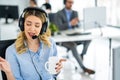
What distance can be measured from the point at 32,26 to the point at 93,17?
2135 mm

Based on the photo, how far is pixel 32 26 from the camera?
4.35ft

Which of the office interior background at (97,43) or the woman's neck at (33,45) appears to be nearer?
the woman's neck at (33,45)

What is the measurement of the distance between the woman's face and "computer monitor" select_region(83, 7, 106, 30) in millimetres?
2038

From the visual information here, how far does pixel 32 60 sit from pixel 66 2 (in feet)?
8.54

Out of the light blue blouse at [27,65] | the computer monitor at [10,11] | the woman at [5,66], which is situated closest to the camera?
the woman at [5,66]

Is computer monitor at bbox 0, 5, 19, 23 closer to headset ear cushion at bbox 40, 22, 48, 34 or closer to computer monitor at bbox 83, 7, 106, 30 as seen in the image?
computer monitor at bbox 83, 7, 106, 30

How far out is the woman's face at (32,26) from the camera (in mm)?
1317

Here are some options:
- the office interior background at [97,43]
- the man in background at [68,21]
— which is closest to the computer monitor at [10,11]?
the office interior background at [97,43]

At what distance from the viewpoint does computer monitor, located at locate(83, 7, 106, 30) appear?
3320mm

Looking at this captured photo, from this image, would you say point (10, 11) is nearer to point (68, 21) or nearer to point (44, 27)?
point (68, 21)

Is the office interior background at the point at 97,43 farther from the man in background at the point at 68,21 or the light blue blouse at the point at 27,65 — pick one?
the light blue blouse at the point at 27,65

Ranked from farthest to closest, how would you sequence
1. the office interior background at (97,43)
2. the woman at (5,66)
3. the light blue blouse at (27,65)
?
the office interior background at (97,43) → the light blue blouse at (27,65) → the woman at (5,66)

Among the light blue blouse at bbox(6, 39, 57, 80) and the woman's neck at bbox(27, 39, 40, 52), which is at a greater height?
the woman's neck at bbox(27, 39, 40, 52)

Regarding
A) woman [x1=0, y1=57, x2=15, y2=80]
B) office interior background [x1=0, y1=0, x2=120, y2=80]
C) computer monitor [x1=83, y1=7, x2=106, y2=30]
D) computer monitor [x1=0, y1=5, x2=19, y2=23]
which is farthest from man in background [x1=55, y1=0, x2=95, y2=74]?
woman [x1=0, y1=57, x2=15, y2=80]
